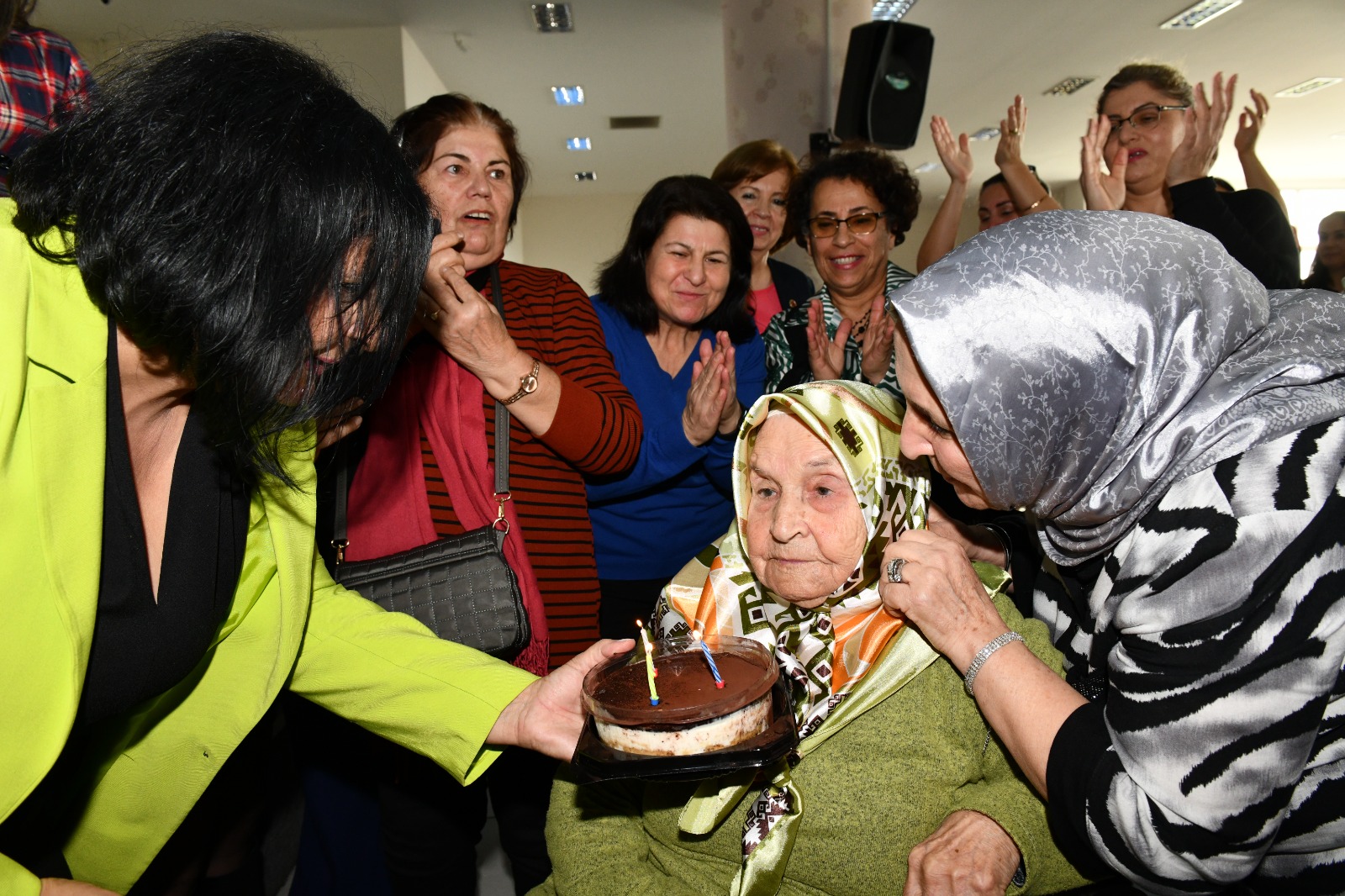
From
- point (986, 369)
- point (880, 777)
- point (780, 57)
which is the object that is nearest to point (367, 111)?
point (986, 369)

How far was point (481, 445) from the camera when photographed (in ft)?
6.30

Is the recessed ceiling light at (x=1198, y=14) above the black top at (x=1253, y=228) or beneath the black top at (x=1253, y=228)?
above

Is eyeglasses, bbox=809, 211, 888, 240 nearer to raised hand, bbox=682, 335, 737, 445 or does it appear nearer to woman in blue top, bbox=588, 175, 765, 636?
woman in blue top, bbox=588, 175, 765, 636

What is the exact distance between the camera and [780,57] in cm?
455

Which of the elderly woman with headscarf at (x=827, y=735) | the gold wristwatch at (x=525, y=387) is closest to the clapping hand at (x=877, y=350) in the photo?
the elderly woman with headscarf at (x=827, y=735)

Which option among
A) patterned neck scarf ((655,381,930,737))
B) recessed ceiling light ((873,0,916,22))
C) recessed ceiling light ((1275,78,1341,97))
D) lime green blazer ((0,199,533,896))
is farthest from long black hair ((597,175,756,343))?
recessed ceiling light ((1275,78,1341,97))

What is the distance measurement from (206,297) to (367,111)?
0.34 m

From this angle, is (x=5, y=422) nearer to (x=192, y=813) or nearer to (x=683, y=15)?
(x=192, y=813)

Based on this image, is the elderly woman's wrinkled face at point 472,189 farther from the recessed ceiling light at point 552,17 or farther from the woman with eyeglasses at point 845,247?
the recessed ceiling light at point 552,17

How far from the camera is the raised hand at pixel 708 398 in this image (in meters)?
A: 2.17

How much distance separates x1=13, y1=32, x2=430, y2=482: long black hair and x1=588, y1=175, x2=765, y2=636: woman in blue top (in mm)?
1124

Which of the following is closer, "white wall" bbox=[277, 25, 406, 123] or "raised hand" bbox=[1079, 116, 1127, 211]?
"raised hand" bbox=[1079, 116, 1127, 211]

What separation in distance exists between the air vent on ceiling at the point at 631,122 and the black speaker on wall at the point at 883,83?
20.7 ft

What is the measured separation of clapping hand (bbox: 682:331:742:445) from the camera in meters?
2.17
